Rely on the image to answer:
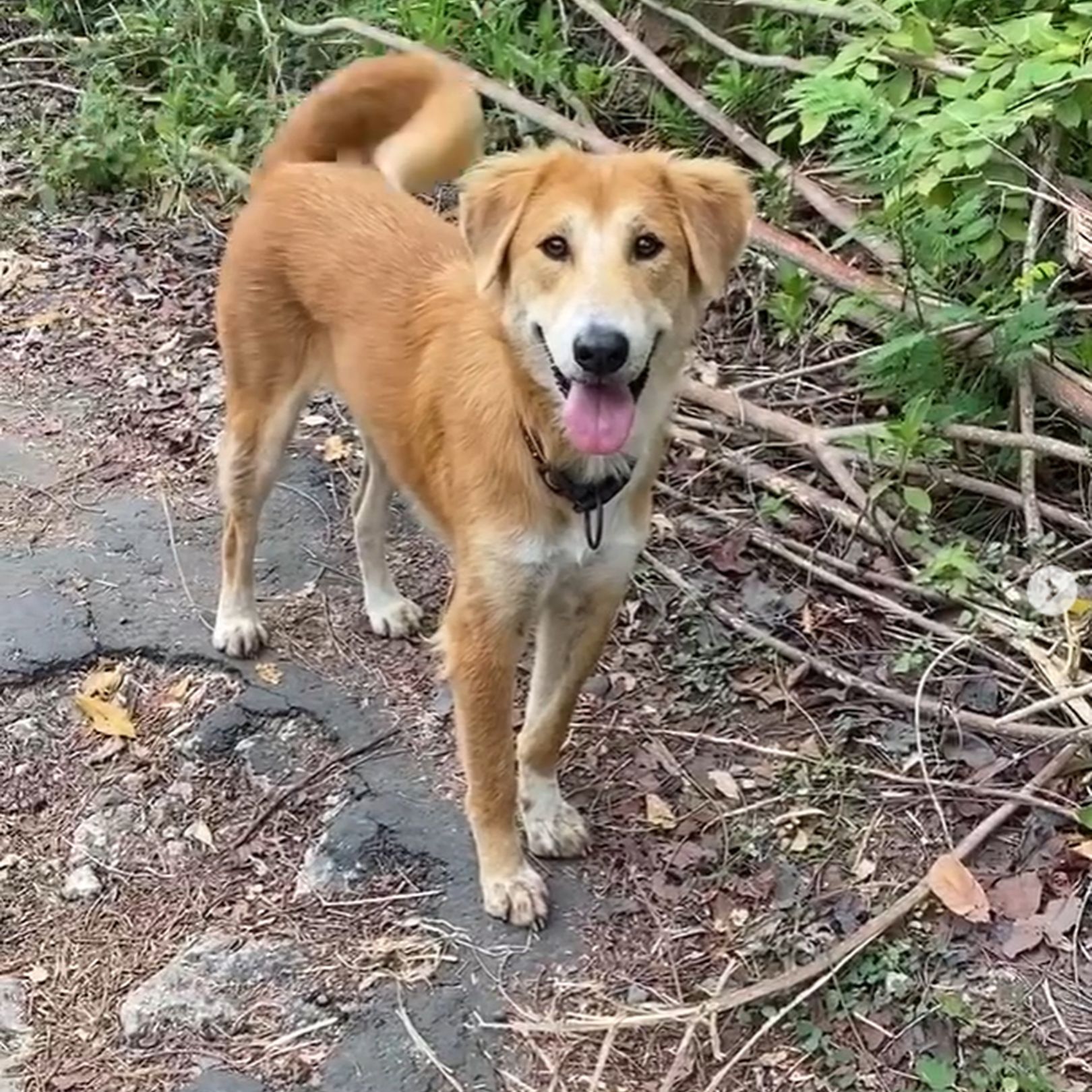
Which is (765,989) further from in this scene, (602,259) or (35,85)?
(35,85)

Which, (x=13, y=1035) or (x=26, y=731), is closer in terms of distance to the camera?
(x=13, y=1035)

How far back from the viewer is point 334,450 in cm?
546

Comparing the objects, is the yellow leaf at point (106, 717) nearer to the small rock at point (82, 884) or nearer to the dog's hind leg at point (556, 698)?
the small rock at point (82, 884)

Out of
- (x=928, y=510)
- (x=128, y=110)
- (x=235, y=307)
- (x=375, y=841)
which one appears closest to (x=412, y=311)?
(x=235, y=307)

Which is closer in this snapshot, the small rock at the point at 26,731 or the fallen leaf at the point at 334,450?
the small rock at the point at 26,731

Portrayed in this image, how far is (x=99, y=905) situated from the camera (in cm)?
379

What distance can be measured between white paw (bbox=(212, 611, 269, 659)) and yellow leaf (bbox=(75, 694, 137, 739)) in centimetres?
34

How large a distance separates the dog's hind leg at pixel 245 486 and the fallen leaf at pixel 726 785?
1.30m

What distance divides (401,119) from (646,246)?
1.26 m

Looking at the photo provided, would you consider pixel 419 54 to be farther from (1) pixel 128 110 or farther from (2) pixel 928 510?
(1) pixel 128 110

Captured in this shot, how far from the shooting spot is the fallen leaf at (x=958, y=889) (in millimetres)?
3631

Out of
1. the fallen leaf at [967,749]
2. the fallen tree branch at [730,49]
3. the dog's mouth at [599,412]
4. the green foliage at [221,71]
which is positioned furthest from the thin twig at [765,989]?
the green foliage at [221,71]

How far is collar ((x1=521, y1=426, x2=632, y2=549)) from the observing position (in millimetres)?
3480

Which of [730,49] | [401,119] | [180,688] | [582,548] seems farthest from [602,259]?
[730,49]
